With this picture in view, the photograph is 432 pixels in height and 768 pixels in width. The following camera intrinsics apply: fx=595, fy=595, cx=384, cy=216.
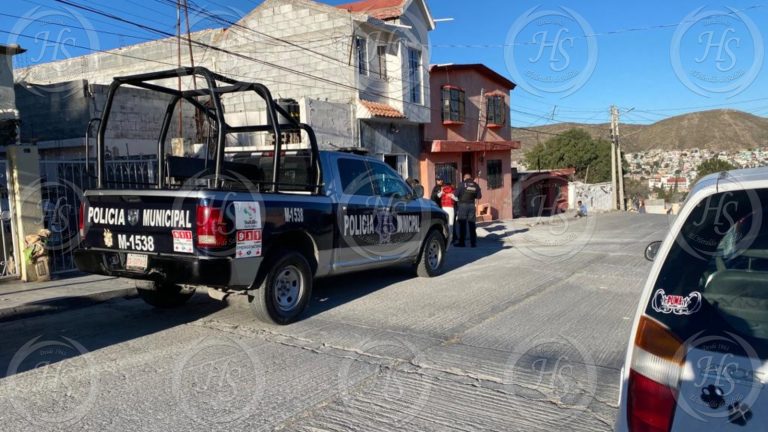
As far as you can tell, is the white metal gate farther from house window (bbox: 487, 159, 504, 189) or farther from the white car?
house window (bbox: 487, 159, 504, 189)

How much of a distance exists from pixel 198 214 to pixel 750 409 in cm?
457

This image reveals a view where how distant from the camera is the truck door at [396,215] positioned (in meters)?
8.15

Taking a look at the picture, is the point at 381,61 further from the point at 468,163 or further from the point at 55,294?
the point at 55,294

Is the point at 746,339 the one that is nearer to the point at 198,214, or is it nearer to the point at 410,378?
the point at 410,378

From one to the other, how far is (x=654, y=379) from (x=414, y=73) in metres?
20.3

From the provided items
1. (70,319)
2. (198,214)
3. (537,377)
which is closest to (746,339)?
(537,377)

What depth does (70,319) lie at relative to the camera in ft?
22.2

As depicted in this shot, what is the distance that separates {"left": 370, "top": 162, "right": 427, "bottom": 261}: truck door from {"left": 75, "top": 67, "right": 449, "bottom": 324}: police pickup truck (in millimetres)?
27

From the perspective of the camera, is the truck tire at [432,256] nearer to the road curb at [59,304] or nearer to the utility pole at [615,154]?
the road curb at [59,304]

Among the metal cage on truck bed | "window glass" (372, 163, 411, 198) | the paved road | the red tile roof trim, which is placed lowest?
the paved road

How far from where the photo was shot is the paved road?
3920mm

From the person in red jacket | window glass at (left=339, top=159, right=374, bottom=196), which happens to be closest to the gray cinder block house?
the person in red jacket

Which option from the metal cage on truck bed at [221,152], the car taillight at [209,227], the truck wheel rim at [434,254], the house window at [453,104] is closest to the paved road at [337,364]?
the car taillight at [209,227]

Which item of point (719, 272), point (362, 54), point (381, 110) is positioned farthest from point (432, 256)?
point (362, 54)
